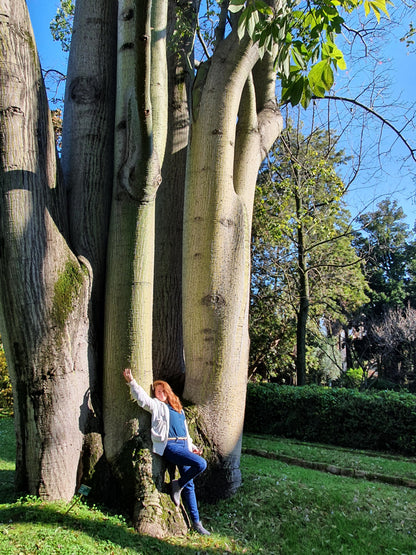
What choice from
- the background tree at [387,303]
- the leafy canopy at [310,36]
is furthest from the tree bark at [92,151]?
the background tree at [387,303]

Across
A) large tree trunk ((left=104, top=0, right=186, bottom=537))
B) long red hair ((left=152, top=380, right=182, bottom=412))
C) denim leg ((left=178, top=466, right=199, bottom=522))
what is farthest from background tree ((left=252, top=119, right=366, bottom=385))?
denim leg ((left=178, top=466, right=199, bottom=522))

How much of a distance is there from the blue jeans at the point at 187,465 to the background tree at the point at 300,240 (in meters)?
9.27

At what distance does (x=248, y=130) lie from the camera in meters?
6.04

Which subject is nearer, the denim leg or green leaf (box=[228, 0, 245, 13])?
green leaf (box=[228, 0, 245, 13])

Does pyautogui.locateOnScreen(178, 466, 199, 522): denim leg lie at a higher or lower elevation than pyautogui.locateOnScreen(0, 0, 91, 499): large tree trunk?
lower

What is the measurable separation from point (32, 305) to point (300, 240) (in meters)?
12.6

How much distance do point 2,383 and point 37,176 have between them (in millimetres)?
10787

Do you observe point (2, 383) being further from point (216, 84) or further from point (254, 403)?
point (216, 84)

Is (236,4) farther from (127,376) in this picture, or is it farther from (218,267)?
(127,376)

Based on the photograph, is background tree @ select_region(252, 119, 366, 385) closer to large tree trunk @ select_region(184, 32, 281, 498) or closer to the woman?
large tree trunk @ select_region(184, 32, 281, 498)

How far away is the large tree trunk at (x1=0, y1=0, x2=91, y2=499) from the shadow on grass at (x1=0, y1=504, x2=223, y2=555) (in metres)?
0.27

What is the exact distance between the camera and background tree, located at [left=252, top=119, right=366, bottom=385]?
13.3 meters

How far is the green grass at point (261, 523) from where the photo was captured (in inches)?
143

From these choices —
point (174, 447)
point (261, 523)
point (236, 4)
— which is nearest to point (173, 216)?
point (174, 447)
